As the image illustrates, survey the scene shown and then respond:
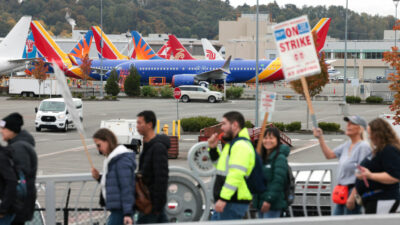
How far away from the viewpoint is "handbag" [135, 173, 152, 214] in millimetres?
7402

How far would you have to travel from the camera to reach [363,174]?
23.2ft

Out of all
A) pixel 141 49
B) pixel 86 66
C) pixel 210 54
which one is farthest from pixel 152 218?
pixel 210 54

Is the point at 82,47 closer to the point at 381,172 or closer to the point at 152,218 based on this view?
the point at 152,218

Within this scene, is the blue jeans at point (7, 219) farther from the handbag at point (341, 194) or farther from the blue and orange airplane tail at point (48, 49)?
the blue and orange airplane tail at point (48, 49)

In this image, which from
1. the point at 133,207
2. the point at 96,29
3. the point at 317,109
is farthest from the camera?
the point at 96,29

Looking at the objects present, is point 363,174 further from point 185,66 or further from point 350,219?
point 185,66

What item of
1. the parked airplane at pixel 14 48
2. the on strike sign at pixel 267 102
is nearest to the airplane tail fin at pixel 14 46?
the parked airplane at pixel 14 48

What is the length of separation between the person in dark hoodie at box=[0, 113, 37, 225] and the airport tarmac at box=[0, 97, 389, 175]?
6382mm

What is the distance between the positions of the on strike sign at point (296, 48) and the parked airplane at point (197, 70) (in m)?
61.0

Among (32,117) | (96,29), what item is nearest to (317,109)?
(32,117)

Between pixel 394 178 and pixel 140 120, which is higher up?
pixel 140 120

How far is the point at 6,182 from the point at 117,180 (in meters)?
1.16

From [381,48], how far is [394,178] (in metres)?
136

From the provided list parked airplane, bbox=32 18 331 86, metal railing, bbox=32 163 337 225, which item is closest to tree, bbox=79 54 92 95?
parked airplane, bbox=32 18 331 86
